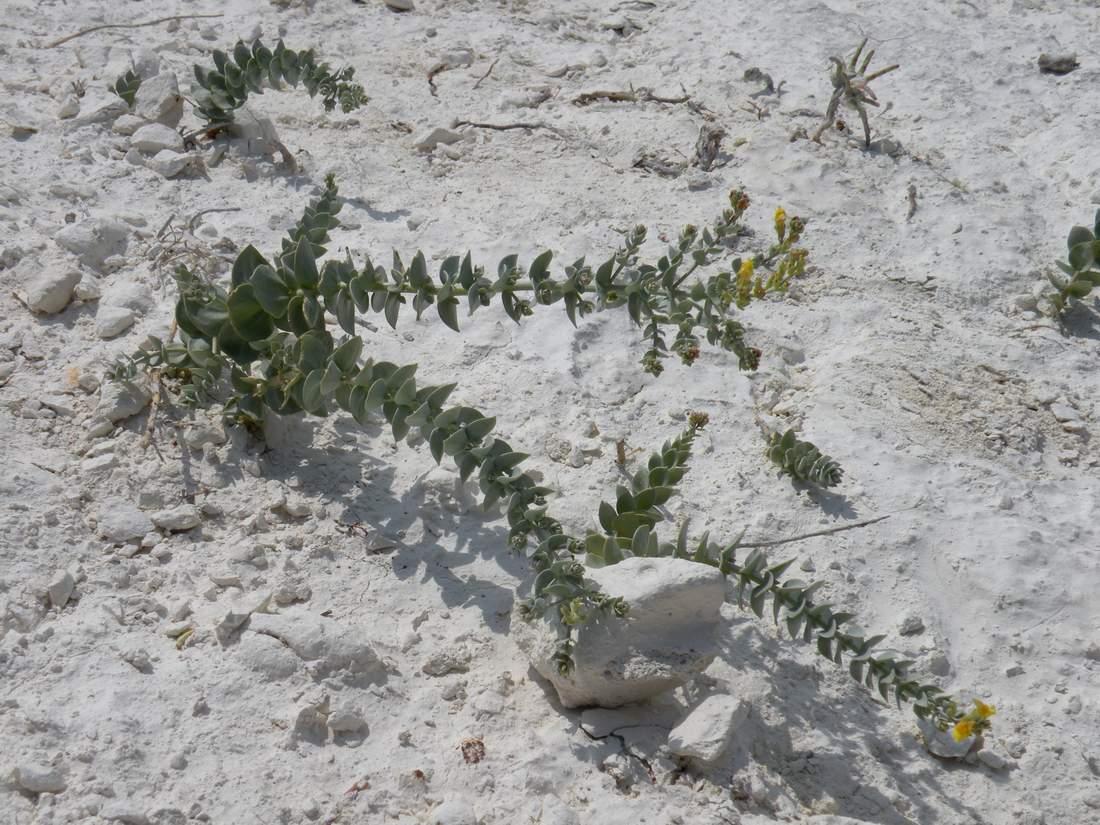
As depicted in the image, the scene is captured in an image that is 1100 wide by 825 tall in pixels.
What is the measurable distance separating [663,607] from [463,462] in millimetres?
636

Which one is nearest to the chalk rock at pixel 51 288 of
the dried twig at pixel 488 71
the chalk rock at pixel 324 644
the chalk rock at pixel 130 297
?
the chalk rock at pixel 130 297

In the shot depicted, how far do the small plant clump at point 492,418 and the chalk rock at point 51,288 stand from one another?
1.74ft

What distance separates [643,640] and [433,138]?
2910mm

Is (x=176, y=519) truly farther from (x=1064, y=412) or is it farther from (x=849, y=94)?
(x=849, y=94)

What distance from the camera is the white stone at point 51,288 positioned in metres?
3.61

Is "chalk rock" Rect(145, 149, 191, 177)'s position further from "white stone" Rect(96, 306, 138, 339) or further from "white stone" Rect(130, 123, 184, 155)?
"white stone" Rect(96, 306, 138, 339)

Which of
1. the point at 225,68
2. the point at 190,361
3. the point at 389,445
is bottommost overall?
the point at 389,445

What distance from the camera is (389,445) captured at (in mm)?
3484

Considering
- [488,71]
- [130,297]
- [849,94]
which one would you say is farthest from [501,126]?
[130,297]

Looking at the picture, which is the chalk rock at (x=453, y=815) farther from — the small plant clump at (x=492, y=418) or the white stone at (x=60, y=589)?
the white stone at (x=60, y=589)

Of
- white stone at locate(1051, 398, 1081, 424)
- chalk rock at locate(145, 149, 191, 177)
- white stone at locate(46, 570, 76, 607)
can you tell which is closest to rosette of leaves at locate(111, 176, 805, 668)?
white stone at locate(46, 570, 76, 607)

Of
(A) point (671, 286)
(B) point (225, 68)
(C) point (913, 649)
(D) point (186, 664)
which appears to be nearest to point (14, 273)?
(B) point (225, 68)

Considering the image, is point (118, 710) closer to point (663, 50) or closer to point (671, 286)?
point (671, 286)

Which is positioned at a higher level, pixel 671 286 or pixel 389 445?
pixel 671 286
